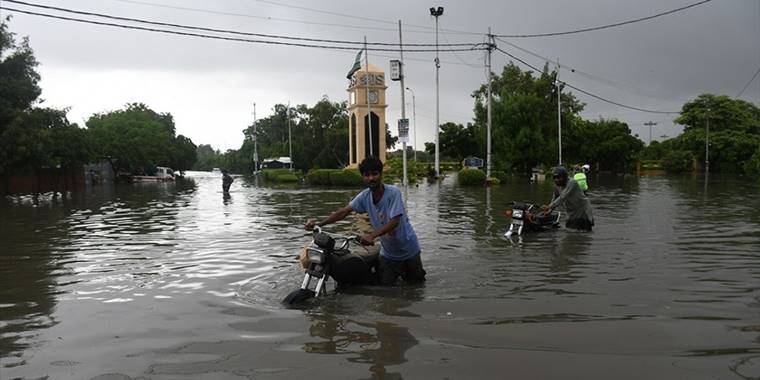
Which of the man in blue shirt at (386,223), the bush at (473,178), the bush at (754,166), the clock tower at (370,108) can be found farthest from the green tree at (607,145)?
the man in blue shirt at (386,223)

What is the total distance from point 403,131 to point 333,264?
51.2 ft

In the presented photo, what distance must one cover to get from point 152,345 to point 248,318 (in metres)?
1.02

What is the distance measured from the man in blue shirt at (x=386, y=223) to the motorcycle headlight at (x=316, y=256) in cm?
30

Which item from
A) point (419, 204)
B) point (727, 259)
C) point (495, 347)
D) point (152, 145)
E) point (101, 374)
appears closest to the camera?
point (101, 374)

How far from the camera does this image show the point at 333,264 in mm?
6180

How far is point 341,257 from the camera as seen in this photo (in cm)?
623

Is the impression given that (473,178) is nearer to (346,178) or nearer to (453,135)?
(346,178)

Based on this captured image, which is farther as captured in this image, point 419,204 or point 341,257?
point 419,204

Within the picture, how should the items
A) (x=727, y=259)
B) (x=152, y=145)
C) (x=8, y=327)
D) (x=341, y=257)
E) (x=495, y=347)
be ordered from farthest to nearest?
(x=152, y=145) → (x=727, y=259) → (x=341, y=257) → (x=8, y=327) → (x=495, y=347)

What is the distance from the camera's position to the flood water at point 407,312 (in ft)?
14.0

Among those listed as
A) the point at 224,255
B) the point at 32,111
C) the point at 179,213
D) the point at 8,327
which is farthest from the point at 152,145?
the point at 8,327

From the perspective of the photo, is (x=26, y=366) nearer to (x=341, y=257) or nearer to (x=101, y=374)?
(x=101, y=374)

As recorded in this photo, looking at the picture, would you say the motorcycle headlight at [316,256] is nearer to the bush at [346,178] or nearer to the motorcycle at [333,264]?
the motorcycle at [333,264]

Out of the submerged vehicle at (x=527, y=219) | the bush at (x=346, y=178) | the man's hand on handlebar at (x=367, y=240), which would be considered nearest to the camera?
the man's hand on handlebar at (x=367, y=240)
